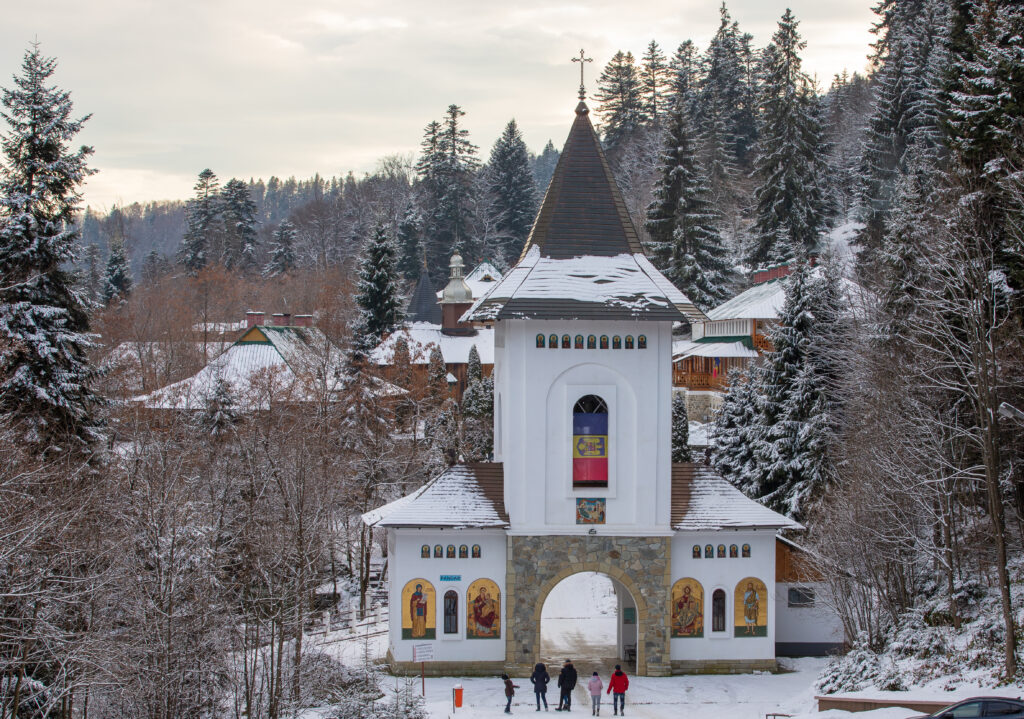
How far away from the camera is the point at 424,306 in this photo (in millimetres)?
68062

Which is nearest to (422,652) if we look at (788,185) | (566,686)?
(566,686)

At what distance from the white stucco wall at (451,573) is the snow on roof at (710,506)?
14.1 ft

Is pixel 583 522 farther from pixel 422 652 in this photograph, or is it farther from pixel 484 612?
pixel 422 652

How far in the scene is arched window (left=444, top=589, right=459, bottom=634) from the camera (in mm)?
22828

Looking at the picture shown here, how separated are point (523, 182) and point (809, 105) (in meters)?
31.7

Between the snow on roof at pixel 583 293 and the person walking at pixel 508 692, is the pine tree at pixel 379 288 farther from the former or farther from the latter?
the person walking at pixel 508 692

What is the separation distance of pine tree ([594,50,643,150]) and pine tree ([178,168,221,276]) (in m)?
37.1

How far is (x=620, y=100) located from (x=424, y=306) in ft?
120

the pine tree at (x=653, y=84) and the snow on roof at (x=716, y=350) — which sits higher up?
the pine tree at (x=653, y=84)

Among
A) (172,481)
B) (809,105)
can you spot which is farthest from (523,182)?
(172,481)

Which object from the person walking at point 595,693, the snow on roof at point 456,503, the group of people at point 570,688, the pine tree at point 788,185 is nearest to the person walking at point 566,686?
the group of people at point 570,688

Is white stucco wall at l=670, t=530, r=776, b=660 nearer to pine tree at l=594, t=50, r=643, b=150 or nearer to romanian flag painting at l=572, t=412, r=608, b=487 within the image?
romanian flag painting at l=572, t=412, r=608, b=487

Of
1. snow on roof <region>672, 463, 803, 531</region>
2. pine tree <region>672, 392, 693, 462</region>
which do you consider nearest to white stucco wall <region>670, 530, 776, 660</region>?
snow on roof <region>672, 463, 803, 531</region>

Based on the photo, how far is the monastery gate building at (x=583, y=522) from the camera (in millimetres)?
22672
